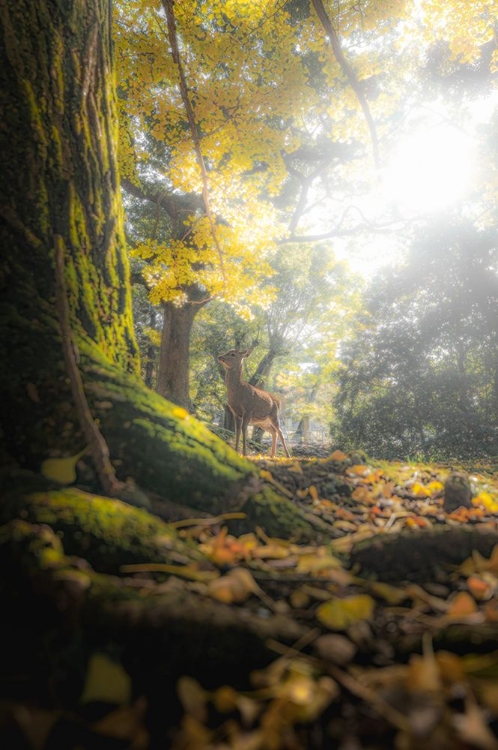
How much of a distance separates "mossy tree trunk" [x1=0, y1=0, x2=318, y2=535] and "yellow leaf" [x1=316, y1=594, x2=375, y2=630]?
68 cm

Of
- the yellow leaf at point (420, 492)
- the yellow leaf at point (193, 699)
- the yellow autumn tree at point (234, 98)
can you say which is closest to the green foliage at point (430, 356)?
the yellow autumn tree at point (234, 98)

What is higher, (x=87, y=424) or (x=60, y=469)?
(x=87, y=424)

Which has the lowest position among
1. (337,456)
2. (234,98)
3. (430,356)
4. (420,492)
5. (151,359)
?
(420,492)

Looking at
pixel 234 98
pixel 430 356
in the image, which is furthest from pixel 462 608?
pixel 430 356

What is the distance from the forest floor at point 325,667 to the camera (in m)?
0.69

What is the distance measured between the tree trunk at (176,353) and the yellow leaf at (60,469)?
945 cm

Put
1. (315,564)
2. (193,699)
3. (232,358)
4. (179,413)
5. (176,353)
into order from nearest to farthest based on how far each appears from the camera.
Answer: (193,699) → (315,564) → (179,413) → (232,358) → (176,353)

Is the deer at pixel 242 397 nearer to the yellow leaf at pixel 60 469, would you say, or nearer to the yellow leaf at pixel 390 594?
the yellow leaf at pixel 60 469

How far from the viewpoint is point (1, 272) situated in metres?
1.89

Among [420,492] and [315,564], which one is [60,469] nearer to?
[315,564]

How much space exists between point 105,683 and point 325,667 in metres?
0.46

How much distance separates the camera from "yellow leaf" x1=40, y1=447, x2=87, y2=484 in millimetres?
1415

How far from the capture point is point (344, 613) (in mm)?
964

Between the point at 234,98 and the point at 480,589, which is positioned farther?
the point at 234,98
